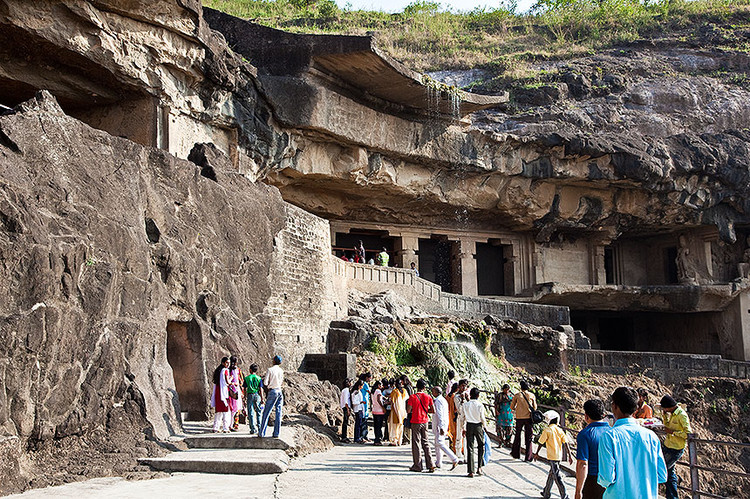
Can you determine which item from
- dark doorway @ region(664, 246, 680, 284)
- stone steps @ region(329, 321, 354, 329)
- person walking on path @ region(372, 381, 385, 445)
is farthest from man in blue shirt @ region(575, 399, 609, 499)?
dark doorway @ region(664, 246, 680, 284)

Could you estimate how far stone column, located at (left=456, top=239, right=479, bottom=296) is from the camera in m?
28.2

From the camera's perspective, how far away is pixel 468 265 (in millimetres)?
28719

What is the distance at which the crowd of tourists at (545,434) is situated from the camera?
4375mm

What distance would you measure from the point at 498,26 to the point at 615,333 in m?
16.8

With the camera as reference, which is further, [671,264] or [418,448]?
[671,264]

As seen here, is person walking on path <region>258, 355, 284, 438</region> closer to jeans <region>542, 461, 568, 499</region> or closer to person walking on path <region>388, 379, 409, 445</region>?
person walking on path <region>388, 379, 409, 445</region>

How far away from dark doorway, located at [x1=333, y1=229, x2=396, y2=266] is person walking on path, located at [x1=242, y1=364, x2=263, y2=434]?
17040 millimetres

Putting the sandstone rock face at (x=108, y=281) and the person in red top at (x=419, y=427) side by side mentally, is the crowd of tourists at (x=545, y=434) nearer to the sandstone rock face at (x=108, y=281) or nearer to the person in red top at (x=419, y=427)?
the person in red top at (x=419, y=427)

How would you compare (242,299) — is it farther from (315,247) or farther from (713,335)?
(713,335)

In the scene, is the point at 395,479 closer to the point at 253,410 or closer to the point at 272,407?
the point at 272,407

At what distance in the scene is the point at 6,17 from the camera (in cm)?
1416

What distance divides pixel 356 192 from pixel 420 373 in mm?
9482

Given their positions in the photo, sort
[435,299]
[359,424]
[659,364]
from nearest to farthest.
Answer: [359,424], [435,299], [659,364]

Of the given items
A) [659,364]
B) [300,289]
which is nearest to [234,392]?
[300,289]
